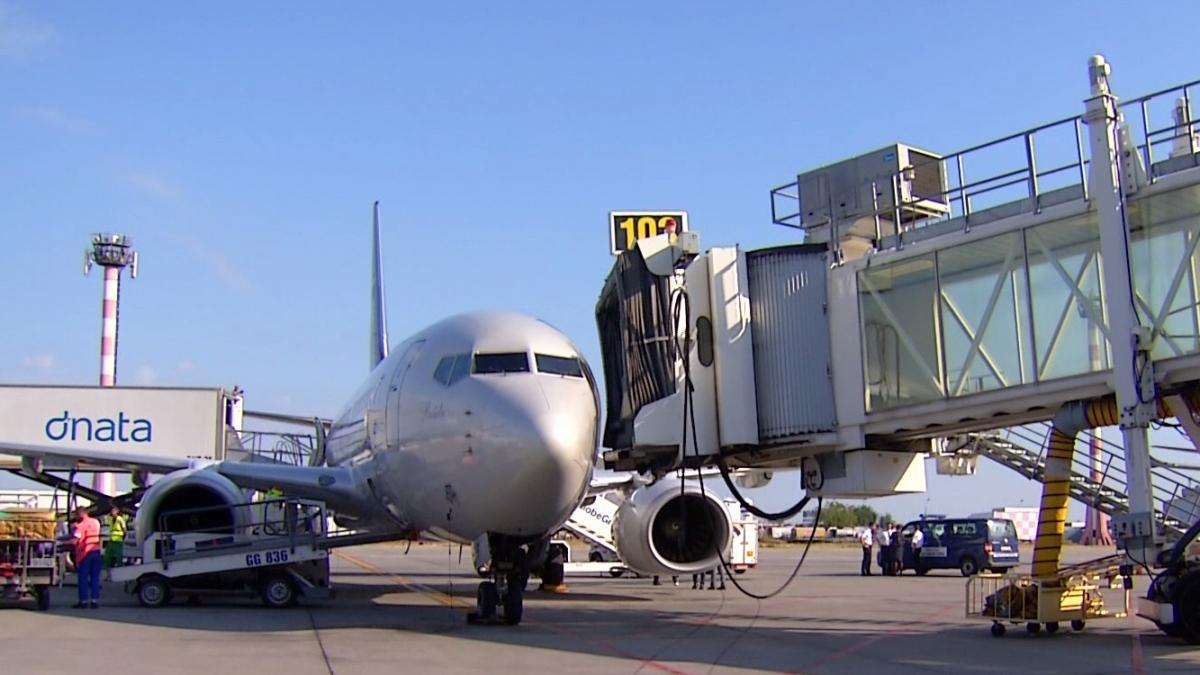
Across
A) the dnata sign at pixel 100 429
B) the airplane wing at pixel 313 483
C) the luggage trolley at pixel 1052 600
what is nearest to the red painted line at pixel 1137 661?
the luggage trolley at pixel 1052 600

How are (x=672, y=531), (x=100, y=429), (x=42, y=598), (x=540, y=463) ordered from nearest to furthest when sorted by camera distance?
1. (x=540, y=463)
2. (x=42, y=598)
3. (x=672, y=531)
4. (x=100, y=429)

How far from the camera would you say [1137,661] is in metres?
9.45

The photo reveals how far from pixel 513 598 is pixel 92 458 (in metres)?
9.89

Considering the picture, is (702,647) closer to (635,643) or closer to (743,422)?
(635,643)

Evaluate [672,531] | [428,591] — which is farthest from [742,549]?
[672,531]

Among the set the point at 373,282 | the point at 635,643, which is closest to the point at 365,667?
the point at 635,643

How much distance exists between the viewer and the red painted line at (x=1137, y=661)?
28.9 ft

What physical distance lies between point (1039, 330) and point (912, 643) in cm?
328

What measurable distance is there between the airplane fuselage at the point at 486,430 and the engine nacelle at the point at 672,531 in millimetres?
3874

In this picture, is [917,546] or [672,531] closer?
[672,531]

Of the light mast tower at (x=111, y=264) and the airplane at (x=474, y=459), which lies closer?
the airplane at (x=474, y=459)

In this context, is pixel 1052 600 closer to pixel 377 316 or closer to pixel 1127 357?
pixel 1127 357

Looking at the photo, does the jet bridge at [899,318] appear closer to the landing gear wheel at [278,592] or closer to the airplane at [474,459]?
the airplane at [474,459]

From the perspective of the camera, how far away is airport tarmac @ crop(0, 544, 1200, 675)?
9.19 metres
